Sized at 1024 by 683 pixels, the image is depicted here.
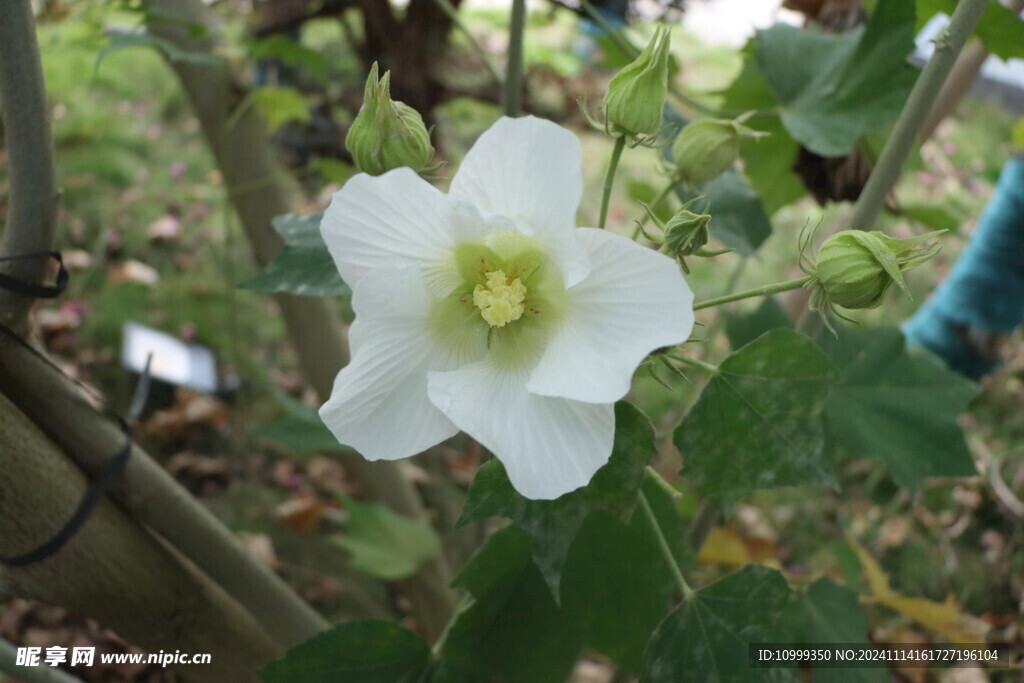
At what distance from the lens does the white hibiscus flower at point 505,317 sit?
41 cm

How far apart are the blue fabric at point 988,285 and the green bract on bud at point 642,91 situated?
117 cm

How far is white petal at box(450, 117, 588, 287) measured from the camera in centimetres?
41

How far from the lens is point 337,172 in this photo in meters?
1.42

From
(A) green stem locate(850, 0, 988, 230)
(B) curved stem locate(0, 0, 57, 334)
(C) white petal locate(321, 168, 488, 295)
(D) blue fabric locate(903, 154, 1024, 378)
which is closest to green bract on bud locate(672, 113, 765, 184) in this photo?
(A) green stem locate(850, 0, 988, 230)

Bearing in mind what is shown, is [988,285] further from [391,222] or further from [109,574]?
[109,574]

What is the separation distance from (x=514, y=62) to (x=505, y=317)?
12.4 inches

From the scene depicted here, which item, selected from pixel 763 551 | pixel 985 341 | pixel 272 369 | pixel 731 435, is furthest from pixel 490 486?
pixel 272 369

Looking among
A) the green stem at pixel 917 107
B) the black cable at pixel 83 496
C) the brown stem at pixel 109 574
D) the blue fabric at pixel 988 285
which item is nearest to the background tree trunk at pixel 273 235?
the brown stem at pixel 109 574

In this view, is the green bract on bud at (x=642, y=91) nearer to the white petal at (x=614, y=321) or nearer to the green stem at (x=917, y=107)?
the white petal at (x=614, y=321)

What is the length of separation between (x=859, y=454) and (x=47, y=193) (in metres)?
0.81

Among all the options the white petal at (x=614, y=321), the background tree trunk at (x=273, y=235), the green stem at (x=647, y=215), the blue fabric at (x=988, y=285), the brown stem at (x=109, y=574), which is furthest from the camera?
the blue fabric at (x=988, y=285)

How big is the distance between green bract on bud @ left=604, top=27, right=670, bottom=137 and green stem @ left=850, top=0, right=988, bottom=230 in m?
0.24

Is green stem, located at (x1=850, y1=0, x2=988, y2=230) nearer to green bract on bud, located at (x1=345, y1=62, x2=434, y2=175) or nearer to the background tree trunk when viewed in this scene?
green bract on bud, located at (x1=345, y1=62, x2=434, y2=175)

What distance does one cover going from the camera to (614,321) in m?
0.42
